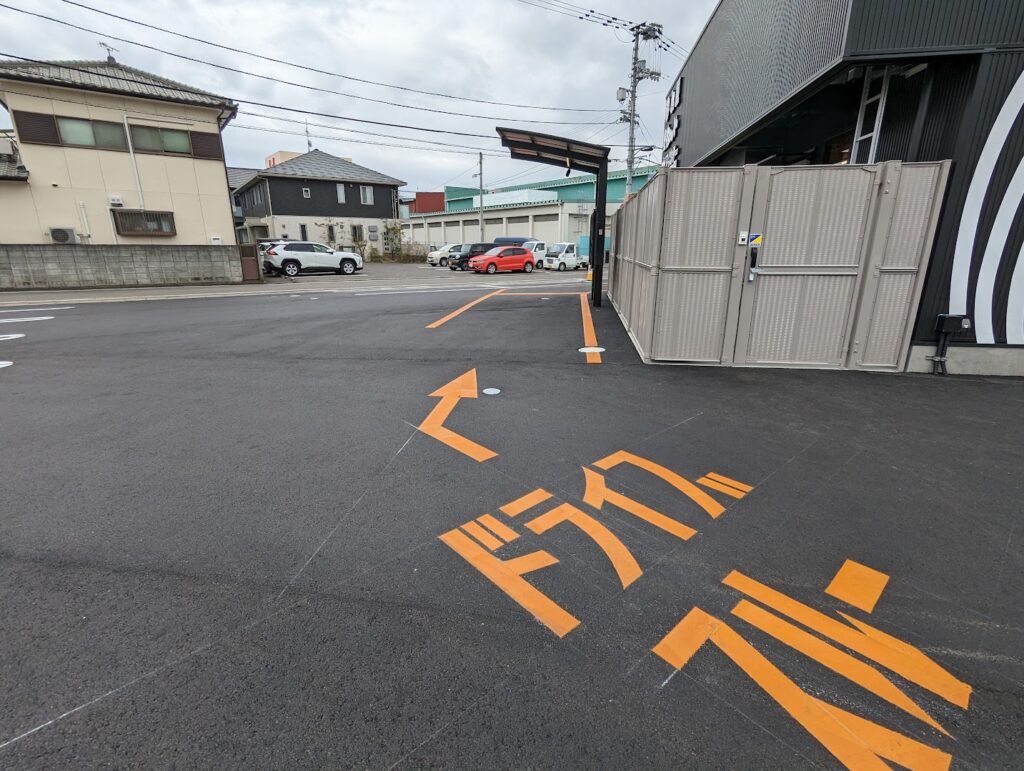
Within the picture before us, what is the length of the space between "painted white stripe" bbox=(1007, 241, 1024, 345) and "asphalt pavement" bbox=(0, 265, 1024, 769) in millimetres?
905

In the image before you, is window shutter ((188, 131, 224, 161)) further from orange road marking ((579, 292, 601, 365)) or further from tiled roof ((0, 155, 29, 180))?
orange road marking ((579, 292, 601, 365))

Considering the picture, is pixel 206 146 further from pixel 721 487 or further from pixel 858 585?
pixel 858 585

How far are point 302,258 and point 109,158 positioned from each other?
7.73 metres

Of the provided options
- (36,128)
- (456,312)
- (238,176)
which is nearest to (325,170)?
(238,176)

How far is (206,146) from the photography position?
63.0ft

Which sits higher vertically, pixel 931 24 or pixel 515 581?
pixel 931 24

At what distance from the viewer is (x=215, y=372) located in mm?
6195

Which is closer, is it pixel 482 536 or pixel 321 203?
pixel 482 536

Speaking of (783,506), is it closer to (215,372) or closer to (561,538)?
(561,538)

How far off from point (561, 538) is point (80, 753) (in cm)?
202

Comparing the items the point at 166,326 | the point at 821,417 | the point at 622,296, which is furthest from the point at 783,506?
the point at 166,326

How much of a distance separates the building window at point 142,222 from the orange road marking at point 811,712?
2302cm

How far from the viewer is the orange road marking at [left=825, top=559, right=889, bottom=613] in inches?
86.5

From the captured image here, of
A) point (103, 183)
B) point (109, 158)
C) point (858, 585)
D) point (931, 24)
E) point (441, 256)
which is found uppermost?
point (109, 158)
